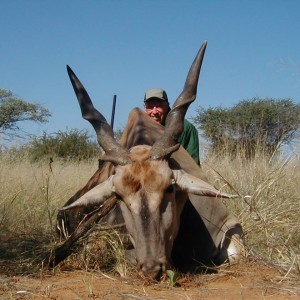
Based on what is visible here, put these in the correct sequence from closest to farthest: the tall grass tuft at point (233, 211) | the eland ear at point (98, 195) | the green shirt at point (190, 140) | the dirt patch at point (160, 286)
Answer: the dirt patch at point (160, 286) < the eland ear at point (98, 195) < the tall grass tuft at point (233, 211) < the green shirt at point (190, 140)

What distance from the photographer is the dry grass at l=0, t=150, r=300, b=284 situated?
3.85 meters

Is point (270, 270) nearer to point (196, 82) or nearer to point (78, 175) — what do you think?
point (196, 82)

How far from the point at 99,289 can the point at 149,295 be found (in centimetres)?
34

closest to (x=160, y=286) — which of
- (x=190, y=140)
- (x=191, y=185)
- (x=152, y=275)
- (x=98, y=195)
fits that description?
(x=152, y=275)

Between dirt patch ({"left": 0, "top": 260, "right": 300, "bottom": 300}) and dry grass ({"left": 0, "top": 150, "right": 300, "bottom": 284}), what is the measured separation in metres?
0.13

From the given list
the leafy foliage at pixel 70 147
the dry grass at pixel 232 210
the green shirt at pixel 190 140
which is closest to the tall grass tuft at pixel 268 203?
the dry grass at pixel 232 210

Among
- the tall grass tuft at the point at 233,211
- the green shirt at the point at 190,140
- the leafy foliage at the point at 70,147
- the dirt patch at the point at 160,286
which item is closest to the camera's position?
the dirt patch at the point at 160,286

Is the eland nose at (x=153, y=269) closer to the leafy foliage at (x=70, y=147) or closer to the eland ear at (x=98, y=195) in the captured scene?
the eland ear at (x=98, y=195)

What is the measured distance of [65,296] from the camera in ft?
9.71

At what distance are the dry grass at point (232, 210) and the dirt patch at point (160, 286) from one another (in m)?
0.13

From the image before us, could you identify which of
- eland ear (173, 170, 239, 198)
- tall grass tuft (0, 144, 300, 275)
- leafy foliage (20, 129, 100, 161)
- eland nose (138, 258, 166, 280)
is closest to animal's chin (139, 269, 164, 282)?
eland nose (138, 258, 166, 280)

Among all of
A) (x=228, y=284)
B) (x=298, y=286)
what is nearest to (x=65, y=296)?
(x=228, y=284)

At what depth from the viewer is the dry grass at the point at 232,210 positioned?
3846mm

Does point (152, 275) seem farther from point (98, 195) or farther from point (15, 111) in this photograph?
point (15, 111)
